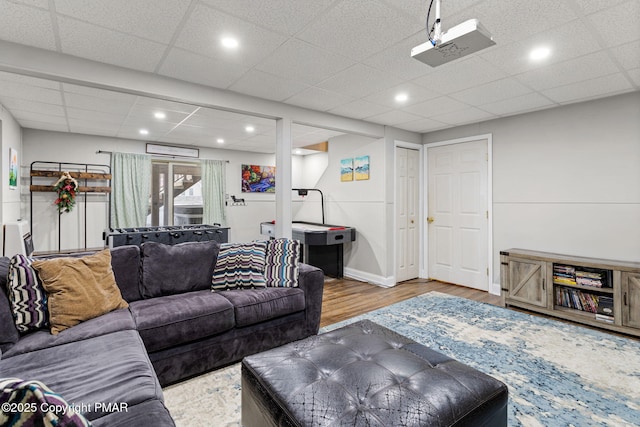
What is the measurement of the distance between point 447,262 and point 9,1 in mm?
5155

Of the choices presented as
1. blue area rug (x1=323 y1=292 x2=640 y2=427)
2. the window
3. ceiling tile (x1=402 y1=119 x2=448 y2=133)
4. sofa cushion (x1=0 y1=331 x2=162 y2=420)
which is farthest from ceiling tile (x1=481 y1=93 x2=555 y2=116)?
the window

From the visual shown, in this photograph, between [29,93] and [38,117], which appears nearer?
[29,93]

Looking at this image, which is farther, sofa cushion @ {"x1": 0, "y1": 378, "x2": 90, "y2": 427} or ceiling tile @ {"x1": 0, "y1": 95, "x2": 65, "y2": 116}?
ceiling tile @ {"x1": 0, "y1": 95, "x2": 65, "y2": 116}

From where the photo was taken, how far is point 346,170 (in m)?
5.27

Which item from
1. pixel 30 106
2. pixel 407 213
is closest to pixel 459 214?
pixel 407 213

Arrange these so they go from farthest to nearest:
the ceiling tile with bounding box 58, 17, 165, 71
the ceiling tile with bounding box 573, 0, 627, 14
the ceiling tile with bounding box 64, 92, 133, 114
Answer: the ceiling tile with bounding box 64, 92, 133, 114
the ceiling tile with bounding box 58, 17, 165, 71
the ceiling tile with bounding box 573, 0, 627, 14

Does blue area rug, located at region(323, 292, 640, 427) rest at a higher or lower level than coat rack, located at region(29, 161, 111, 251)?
lower

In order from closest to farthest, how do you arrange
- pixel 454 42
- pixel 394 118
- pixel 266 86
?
pixel 454 42 → pixel 266 86 → pixel 394 118

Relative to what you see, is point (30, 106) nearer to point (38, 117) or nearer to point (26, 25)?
point (38, 117)

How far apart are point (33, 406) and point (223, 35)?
2.20m

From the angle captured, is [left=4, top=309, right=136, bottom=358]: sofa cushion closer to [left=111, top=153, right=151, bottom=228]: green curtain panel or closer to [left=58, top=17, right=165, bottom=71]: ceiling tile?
[left=58, top=17, right=165, bottom=71]: ceiling tile

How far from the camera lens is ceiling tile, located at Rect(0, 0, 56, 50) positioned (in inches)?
72.6

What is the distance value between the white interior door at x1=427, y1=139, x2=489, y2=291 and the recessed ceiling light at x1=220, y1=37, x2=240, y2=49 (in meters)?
3.55

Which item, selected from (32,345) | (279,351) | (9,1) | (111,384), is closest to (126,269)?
(32,345)
